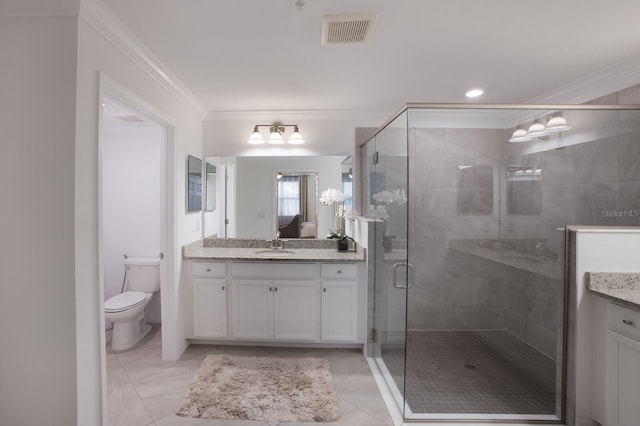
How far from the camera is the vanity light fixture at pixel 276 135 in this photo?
3033 millimetres

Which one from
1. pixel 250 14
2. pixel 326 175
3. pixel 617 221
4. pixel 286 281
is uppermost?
pixel 250 14

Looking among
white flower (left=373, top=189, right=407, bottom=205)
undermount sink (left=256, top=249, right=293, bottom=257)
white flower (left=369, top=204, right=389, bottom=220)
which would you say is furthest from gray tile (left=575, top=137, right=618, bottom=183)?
undermount sink (left=256, top=249, right=293, bottom=257)

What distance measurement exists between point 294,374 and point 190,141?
2376 millimetres

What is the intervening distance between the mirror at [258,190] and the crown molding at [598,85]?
203 cm

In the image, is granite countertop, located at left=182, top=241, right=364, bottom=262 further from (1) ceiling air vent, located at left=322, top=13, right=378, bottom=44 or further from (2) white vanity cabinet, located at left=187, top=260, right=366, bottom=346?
(1) ceiling air vent, located at left=322, top=13, right=378, bottom=44

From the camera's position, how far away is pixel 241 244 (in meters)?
3.25

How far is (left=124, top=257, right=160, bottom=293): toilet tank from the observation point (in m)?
3.14

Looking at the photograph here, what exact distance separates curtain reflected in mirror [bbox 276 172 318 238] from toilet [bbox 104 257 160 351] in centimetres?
148

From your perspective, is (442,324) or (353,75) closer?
(353,75)

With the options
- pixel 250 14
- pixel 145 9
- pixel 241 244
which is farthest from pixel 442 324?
pixel 145 9

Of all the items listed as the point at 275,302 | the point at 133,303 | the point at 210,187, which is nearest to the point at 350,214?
the point at 275,302

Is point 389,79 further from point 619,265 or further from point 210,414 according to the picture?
Answer: point 210,414

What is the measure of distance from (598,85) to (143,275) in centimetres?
455

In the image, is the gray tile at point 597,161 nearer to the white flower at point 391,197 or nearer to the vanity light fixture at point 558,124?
the vanity light fixture at point 558,124
